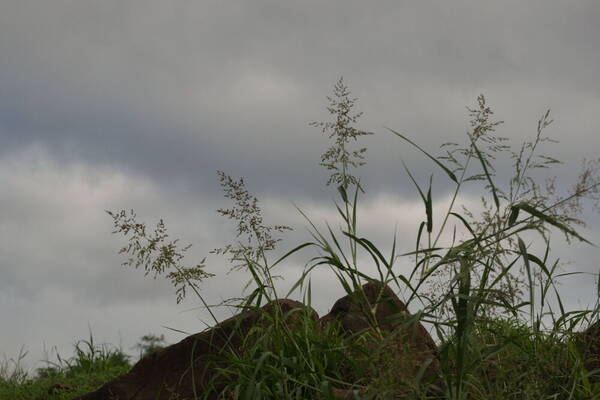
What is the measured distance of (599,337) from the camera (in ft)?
15.0

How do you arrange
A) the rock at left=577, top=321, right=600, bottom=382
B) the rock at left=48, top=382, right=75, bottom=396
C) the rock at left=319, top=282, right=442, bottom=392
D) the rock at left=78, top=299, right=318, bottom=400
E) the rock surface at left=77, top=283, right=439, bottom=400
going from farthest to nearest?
the rock at left=48, top=382, right=75, bottom=396 < the rock at left=78, top=299, right=318, bottom=400 < the rock at left=577, top=321, right=600, bottom=382 < the rock surface at left=77, top=283, right=439, bottom=400 < the rock at left=319, top=282, right=442, bottom=392

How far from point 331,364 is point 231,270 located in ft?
2.79

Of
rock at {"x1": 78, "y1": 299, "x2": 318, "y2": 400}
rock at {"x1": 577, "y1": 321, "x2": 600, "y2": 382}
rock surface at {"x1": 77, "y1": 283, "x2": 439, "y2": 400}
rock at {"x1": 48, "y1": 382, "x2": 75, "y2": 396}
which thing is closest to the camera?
rock surface at {"x1": 77, "y1": 283, "x2": 439, "y2": 400}

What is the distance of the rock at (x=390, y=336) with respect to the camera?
3054 mm

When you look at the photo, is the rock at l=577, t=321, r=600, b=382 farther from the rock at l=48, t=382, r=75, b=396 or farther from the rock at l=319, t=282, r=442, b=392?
the rock at l=48, t=382, r=75, b=396

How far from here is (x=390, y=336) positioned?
10.6ft

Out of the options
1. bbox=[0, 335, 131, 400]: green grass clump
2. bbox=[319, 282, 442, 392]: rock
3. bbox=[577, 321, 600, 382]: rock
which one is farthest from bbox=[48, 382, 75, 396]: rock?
bbox=[577, 321, 600, 382]: rock

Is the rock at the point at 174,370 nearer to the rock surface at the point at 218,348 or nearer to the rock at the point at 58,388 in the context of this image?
the rock surface at the point at 218,348

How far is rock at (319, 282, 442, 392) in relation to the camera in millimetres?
3054

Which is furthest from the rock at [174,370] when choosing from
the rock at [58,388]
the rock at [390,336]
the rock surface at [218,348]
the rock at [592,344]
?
the rock at [592,344]

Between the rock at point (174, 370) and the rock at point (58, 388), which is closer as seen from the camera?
the rock at point (174, 370)

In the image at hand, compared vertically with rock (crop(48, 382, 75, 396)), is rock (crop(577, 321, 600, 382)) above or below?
below

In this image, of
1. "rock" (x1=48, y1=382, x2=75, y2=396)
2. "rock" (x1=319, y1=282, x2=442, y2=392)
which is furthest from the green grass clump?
"rock" (x1=319, y1=282, x2=442, y2=392)

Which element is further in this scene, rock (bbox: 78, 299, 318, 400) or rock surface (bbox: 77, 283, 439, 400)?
rock (bbox: 78, 299, 318, 400)
